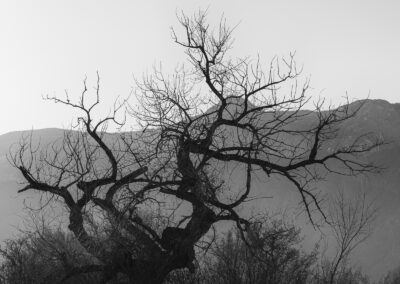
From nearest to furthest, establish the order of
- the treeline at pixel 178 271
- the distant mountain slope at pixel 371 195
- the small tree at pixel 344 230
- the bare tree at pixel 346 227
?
the treeline at pixel 178 271 < the bare tree at pixel 346 227 < the small tree at pixel 344 230 < the distant mountain slope at pixel 371 195

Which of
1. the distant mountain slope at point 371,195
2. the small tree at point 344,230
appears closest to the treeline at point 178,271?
the small tree at point 344,230

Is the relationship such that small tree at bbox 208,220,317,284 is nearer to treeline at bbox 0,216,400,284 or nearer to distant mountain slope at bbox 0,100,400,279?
treeline at bbox 0,216,400,284

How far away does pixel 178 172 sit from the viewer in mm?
10688

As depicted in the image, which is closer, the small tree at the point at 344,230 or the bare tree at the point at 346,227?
the bare tree at the point at 346,227

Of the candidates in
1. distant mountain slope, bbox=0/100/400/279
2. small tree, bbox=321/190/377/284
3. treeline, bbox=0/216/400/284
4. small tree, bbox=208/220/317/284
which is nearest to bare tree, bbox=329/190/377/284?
small tree, bbox=321/190/377/284

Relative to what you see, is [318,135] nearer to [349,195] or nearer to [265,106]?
[265,106]

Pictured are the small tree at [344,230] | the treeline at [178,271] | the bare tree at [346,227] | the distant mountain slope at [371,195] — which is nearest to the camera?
the treeline at [178,271]

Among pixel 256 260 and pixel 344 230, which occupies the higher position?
pixel 344 230

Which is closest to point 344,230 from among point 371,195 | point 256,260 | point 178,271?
point 256,260

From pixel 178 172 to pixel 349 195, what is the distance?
16472 cm

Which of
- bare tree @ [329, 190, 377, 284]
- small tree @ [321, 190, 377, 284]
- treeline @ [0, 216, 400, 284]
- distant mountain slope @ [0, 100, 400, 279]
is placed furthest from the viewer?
distant mountain slope @ [0, 100, 400, 279]

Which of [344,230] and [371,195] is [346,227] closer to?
[344,230]

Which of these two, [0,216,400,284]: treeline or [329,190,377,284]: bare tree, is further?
[329,190,377,284]: bare tree

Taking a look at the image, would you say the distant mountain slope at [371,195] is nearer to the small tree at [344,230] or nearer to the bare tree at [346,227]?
the small tree at [344,230]
